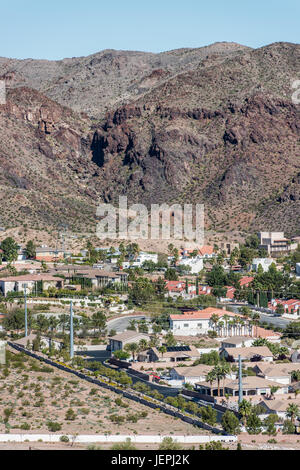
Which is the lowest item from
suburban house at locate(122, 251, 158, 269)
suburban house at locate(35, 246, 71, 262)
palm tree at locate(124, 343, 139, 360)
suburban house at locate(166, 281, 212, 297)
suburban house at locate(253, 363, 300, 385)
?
suburban house at locate(253, 363, 300, 385)

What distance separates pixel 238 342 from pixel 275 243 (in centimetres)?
7319

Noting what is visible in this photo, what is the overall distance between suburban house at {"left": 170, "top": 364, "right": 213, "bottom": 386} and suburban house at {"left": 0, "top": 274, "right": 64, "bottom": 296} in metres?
40.6

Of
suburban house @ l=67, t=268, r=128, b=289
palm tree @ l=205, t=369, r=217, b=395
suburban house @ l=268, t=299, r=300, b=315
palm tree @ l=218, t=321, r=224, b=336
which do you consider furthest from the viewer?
suburban house @ l=67, t=268, r=128, b=289

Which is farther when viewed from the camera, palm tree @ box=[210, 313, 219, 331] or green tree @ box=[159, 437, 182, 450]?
palm tree @ box=[210, 313, 219, 331]

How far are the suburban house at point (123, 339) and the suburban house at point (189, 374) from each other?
10.6 metres

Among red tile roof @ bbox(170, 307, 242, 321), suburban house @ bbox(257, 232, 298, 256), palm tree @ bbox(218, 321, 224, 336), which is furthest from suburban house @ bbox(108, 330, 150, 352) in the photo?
suburban house @ bbox(257, 232, 298, 256)

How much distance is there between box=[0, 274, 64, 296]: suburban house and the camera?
110 metres

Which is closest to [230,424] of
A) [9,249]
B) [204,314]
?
[204,314]

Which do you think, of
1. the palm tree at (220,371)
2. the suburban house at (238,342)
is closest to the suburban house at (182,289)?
the suburban house at (238,342)

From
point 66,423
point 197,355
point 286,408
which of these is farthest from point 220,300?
point 66,423

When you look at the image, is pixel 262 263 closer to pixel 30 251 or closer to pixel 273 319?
pixel 30 251

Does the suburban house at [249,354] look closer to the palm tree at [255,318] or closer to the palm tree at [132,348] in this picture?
the palm tree at [132,348]

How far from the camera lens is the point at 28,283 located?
110438mm

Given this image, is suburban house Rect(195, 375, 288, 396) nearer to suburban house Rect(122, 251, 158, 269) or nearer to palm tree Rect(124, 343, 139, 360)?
palm tree Rect(124, 343, 139, 360)
